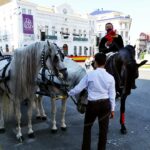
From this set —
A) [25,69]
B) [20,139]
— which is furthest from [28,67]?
[20,139]

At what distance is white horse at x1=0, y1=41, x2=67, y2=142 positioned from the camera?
5.13 m

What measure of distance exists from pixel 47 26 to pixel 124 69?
59594mm

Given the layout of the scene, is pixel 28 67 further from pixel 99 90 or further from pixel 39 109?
pixel 39 109

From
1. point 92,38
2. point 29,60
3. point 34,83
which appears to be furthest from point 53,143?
point 92,38

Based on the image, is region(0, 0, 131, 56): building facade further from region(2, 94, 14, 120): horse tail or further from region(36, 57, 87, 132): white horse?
region(36, 57, 87, 132): white horse

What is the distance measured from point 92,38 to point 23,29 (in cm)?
2549

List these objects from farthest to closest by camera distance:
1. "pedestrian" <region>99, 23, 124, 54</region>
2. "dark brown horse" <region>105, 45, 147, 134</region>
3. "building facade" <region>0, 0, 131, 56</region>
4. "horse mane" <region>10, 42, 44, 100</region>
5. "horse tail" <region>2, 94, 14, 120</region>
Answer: "building facade" <region>0, 0, 131, 56</region>
"pedestrian" <region>99, 23, 124, 54</region>
"horse tail" <region>2, 94, 14, 120</region>
"dark brown horse" <region>105, 45, 147, 134</region>
"horse mane" <region>10, 42, 44, 100</region>

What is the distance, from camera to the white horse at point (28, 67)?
513 centimetres

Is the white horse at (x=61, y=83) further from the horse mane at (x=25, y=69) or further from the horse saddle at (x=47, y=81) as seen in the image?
the horse mane at (x=25, y=69)

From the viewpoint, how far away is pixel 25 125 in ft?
21.8

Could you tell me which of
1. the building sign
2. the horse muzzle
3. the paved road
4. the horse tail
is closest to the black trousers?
the paved road

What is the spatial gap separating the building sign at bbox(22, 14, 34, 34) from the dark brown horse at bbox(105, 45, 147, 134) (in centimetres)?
5263

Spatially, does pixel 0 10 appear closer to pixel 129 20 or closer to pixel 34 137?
pixel 129 20

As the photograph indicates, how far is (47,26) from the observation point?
63.8m
